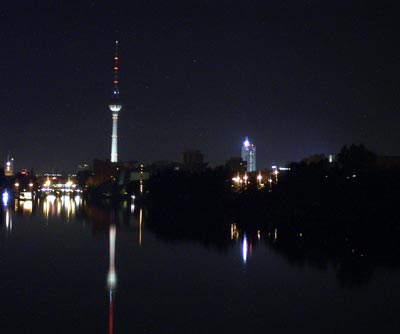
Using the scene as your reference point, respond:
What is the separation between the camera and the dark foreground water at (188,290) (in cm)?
749

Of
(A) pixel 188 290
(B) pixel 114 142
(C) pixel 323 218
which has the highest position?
(B) pixel 114 142

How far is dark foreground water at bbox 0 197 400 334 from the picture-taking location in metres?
7.49

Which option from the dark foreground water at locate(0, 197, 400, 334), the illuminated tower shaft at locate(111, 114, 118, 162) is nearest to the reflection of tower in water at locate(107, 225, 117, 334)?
the dark foreground water at locate(0, 197, 400, 334)

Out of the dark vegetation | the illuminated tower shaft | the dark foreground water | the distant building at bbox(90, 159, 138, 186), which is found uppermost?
the illuminated tower shaft

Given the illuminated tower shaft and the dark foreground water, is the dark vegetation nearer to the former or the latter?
the dark foreground water

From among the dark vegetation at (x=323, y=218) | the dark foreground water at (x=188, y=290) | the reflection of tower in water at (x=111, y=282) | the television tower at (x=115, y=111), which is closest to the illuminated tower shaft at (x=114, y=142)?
the television tower at (x=115, y=111)

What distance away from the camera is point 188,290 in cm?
937

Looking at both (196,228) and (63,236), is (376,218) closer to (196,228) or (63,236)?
(196,228)

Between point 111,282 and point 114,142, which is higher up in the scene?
point 114,142


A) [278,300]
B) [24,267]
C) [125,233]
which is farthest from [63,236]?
[278,300]

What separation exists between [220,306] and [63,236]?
8728 millimetres

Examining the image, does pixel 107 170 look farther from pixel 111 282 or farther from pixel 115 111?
pixel 111 282

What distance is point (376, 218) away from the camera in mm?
16516

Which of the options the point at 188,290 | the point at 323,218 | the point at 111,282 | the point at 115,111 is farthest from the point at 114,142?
the point at 188,290
